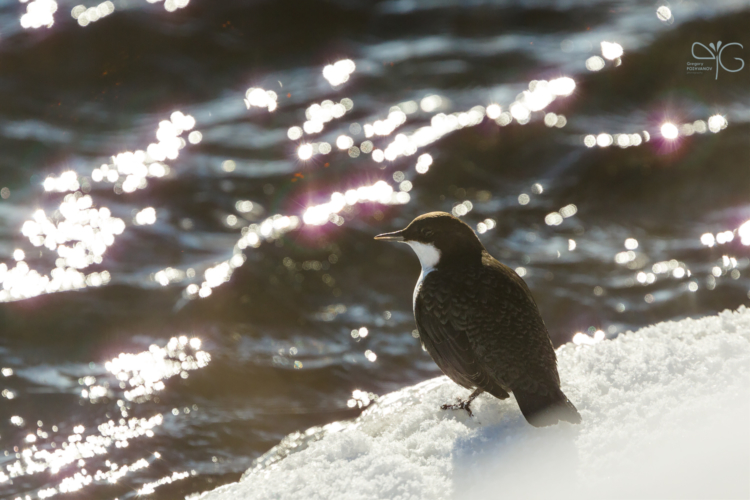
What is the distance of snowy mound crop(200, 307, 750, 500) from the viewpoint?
2039 mm

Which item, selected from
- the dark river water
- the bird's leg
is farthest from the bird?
the dark river water

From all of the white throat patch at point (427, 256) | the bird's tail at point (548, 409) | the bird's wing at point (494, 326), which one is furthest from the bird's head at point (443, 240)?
the bird's tail at point (548, 409)

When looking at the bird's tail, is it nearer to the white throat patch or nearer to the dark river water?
the white throat patch

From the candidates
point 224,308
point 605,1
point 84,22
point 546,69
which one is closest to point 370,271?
point 224,308

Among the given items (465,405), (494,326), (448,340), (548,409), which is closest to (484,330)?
(494,326)

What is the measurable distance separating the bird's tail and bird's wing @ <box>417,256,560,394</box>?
1.7 inches

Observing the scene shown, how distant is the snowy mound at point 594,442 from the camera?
2.04 meters

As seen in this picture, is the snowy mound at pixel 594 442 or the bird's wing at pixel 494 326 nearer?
the snowy mound at pixel 594 442

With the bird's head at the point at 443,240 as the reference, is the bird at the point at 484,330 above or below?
below

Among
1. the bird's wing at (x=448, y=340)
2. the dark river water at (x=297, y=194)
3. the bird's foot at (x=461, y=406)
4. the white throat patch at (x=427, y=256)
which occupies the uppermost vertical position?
the dark river water at (x=297, y=194)

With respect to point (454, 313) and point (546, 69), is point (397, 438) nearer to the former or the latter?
point (454, 313)

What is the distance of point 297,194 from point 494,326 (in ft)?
15.9

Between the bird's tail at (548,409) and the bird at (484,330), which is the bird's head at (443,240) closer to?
the bird at (484,330)

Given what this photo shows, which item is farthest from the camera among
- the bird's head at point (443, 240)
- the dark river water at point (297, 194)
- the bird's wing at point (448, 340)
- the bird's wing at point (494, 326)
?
the dark river water at point (297, 194)
